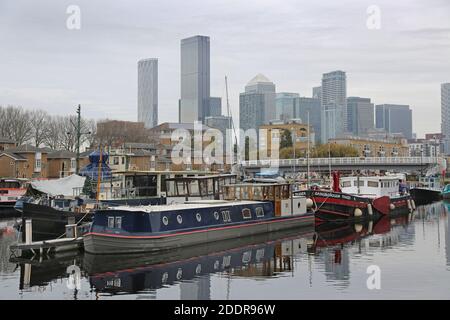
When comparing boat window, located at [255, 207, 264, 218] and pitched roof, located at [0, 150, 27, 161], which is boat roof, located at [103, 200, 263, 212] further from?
pitched roof, located at [0, 150, 27, 161]

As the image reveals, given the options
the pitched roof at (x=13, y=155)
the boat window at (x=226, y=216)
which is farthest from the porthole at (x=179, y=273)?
the pitched roof at (x=13, y=155)

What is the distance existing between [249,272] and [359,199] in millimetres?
27042

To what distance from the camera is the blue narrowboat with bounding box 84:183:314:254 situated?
31.6 m

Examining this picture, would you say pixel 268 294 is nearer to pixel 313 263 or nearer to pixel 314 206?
pixel 313 263

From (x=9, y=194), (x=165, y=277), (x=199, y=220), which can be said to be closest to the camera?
(x=165, y=277)

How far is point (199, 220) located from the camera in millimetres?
35656

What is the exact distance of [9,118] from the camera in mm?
94188

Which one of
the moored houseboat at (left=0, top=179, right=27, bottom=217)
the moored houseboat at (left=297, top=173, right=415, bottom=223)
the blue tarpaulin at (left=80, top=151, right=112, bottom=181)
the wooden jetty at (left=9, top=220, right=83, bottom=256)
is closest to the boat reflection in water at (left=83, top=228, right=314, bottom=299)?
the wooden jetty at (left=9, top=220, right=83, bottom=256)

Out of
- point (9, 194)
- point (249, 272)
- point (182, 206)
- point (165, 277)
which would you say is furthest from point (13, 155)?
point (249, 272)

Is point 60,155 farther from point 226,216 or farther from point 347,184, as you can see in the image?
point 226,216

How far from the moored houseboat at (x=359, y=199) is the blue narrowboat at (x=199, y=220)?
4601 mm

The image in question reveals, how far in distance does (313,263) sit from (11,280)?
1436 centimetres

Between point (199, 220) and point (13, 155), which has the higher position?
point (13, 155)
